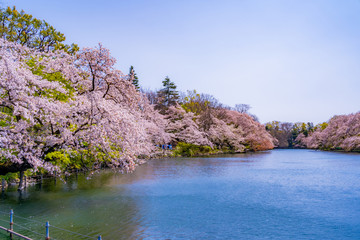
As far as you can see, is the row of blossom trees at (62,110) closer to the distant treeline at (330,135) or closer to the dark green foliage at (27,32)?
the dark green foliage at (27,32)

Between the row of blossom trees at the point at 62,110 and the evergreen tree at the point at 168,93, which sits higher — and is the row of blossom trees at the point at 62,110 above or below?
below

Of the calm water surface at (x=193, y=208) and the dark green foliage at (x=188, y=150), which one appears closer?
the calm water surface at (x=193, y=208)

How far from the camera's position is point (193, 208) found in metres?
16.0

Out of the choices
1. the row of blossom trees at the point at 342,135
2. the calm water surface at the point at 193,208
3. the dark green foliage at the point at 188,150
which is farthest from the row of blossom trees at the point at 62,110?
the row of blossom trees at the point at 342,135

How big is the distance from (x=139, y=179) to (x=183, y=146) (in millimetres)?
29105

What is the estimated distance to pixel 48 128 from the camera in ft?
49.4

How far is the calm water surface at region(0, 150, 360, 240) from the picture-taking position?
12.3 meters

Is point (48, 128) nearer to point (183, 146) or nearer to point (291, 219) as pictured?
point (291, 219)

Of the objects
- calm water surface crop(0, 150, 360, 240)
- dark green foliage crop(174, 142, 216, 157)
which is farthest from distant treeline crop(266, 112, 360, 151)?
calm water surface crop(0, 150, 360, 240)

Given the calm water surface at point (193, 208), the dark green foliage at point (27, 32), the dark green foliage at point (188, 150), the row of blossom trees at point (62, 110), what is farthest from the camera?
the dark green foliage at point (188, 150)

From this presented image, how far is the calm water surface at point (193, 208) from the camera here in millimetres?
12297

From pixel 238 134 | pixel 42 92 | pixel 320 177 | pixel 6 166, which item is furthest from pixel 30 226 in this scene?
pixel 238 134

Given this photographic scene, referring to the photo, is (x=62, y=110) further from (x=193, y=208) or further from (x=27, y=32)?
(x=27, y=32)

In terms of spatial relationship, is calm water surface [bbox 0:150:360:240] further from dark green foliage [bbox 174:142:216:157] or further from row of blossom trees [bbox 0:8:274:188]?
dark green foliage [bbox 174:142:216:157]
